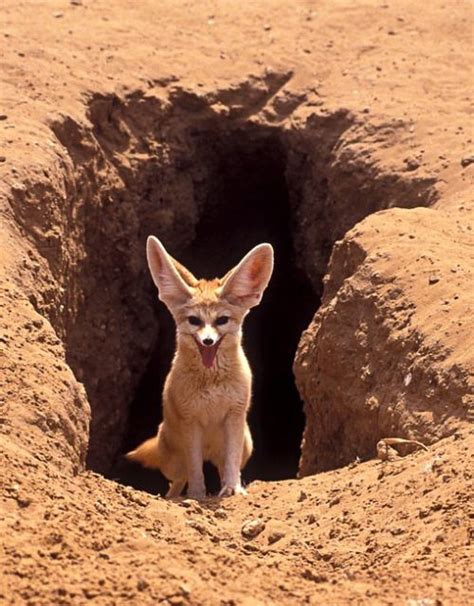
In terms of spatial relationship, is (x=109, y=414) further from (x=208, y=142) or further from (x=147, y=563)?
(x=147, y=563)

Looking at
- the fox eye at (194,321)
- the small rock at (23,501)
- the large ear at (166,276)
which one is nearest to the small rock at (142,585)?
→ the small rock at (23,501)

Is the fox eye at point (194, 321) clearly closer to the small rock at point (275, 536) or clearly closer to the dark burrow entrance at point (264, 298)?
the small rock at point (275, 536)

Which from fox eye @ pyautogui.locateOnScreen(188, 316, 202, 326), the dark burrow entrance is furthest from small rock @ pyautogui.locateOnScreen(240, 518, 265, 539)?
the dark burrow entrance

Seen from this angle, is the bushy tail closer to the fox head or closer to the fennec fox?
the fennec fox

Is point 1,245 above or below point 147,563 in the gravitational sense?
above

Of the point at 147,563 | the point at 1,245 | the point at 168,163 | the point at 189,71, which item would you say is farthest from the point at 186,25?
the point at 147,563

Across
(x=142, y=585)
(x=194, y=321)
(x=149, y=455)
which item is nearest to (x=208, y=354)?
(x=194, y=321)

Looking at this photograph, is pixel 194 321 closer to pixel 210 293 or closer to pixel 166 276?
pixel 210 293
